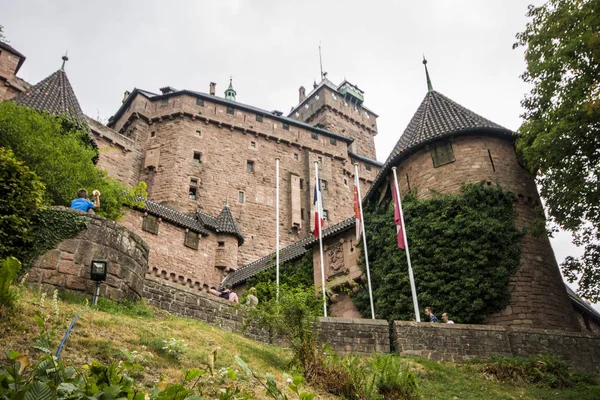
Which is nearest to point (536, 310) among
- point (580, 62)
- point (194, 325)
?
point (580, 62)

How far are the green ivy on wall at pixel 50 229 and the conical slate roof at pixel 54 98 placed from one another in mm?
8595

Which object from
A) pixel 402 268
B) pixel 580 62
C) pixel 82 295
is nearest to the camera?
pixel 82 295

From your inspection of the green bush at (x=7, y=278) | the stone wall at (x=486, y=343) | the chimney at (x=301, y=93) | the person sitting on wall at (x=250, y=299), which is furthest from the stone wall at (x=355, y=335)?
the chimney at (x=301, y=93)

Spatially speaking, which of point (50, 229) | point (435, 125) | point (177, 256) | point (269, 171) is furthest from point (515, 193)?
point (269, 171)

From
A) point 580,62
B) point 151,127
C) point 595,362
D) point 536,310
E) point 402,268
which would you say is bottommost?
point 595,362

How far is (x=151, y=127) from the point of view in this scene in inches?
1634

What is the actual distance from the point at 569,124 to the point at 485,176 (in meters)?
5.27

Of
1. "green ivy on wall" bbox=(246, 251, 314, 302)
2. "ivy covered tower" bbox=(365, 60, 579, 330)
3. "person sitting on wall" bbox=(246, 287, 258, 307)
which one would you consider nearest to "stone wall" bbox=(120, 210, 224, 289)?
"green ivy on wall" bbox=(246, 251, 314, 302)

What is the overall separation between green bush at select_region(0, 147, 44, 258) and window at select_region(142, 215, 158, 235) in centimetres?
1634

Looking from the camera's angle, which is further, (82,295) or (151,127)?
(151,127)

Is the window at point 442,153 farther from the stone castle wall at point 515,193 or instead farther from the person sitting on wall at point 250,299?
the person sitting on wall at point 250,299

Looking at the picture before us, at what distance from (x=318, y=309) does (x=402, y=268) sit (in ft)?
26.9

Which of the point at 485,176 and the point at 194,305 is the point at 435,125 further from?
the point at 194,305

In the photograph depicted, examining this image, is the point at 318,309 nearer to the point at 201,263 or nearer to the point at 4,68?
the point at 201,263
